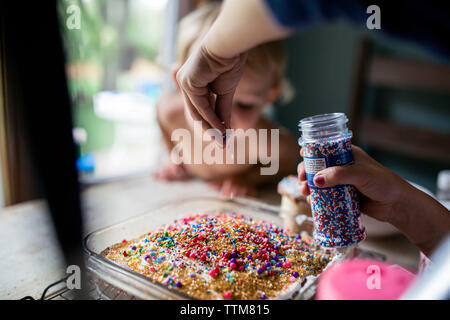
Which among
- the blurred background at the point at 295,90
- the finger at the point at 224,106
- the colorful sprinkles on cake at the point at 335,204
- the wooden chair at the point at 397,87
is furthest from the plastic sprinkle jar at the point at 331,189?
the wooden chair at the point at 397,87

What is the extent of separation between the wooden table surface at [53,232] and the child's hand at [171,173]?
40mm

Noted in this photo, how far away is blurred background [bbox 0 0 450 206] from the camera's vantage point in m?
1.41

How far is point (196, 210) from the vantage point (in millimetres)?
858

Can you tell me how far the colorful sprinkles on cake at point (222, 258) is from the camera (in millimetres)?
526

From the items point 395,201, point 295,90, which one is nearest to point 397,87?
point 295,90

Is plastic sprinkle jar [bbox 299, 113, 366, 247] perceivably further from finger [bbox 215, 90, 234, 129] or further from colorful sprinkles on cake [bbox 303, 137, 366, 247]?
finger [bbox 215, 90, 234, 129]
